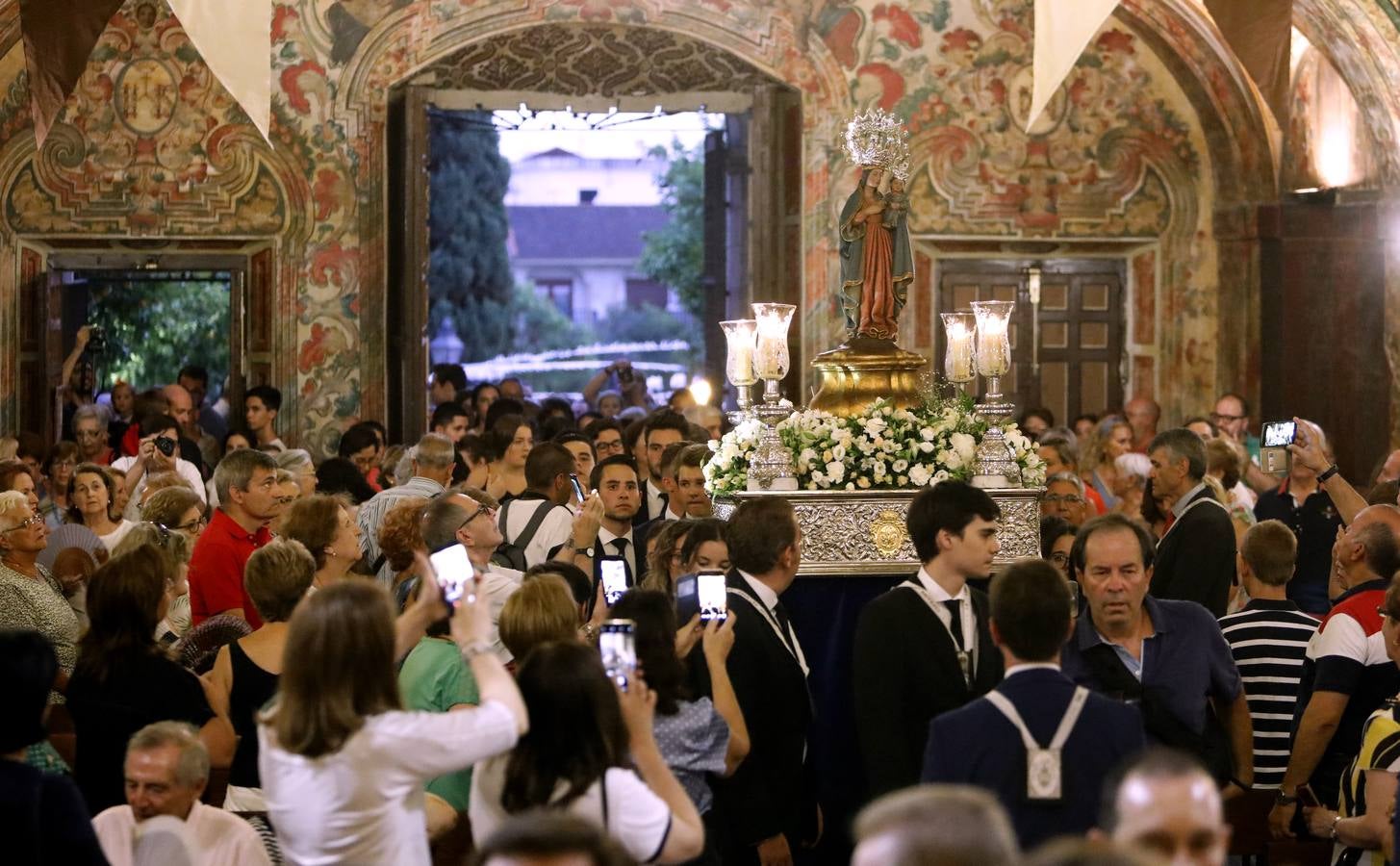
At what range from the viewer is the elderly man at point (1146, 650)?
564 centimetres

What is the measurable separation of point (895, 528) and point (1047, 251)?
7949 mm

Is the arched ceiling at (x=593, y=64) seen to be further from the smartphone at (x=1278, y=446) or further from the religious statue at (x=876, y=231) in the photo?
the smartphone at (x=1278, y=446)

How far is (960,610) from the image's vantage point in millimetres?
5828

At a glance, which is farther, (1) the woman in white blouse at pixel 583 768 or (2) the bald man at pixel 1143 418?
(2) the bald man at pixel 1143 418

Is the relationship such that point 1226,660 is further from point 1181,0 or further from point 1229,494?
point 1181,0

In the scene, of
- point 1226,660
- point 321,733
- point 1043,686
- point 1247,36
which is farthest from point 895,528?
point 1247,36

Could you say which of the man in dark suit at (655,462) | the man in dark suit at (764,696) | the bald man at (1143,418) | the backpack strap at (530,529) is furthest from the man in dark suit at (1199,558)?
the bald man at (1143,418)

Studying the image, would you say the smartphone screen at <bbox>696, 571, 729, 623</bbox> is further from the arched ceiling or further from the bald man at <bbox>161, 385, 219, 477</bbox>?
the arched ceiling

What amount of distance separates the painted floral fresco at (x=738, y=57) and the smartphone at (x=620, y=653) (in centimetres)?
1096

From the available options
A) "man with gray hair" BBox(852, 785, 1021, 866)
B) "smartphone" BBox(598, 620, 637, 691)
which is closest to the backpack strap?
"smartphone" BBox(598, 620, 637, 691)

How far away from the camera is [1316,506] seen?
30.8ft

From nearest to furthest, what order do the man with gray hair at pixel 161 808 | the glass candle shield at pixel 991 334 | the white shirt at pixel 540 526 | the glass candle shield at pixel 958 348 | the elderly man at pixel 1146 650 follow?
the man with gray hair at pixel 161 808 → the elderly man at pixel 1146 650 → the white shirt at pixel 540 526 → the glass candle shield at pixel 991 334 → the glass candle shield at pixel 958 348

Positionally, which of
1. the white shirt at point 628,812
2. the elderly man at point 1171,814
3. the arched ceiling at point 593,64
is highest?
the arched ceiling at point 593,64

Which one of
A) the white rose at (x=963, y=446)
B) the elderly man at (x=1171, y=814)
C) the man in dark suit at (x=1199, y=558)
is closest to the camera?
the elderly man at (x=1171, y=814)
